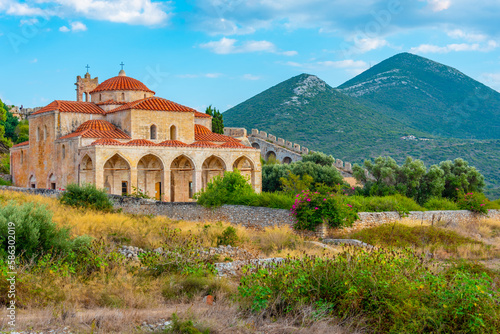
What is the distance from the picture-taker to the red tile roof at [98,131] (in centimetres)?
2661

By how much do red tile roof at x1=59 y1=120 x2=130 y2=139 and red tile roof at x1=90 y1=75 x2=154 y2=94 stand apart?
3.43 metres

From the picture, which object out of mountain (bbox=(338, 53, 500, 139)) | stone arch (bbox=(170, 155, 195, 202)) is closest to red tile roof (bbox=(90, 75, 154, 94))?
stone arch (bbox=(170, 155, 195, 202))

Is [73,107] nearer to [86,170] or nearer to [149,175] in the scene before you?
[86,170]

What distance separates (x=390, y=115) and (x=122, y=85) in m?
61.8

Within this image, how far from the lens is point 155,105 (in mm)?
28531

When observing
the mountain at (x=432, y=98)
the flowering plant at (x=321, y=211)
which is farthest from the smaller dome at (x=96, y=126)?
the mountain at (x=432, y=98)

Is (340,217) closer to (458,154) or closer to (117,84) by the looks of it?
(117,84)

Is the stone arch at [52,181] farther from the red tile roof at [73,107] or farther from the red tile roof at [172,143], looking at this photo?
the red tile roof at [172,143]

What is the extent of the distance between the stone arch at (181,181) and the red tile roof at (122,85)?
5544 mm

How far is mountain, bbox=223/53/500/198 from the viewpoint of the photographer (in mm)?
60719

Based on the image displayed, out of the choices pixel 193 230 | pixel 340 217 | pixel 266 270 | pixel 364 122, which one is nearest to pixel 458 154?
pixel 364 122

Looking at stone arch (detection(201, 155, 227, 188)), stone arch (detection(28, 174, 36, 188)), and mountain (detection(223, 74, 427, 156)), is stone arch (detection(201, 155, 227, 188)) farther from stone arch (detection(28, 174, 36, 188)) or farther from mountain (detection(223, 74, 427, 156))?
mountain (detection(223, 74, 427, 156))

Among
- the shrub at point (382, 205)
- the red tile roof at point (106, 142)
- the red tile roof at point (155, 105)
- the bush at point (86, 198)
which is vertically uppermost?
the red tile roof at point (155, 105)

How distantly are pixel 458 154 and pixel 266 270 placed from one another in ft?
176
